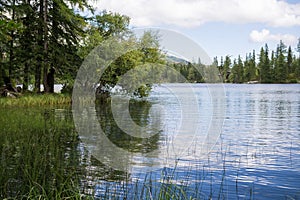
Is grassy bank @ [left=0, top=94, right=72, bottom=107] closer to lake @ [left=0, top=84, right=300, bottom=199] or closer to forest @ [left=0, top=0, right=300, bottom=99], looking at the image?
forest @ [left=0, top=0, right=300, bottom=99]

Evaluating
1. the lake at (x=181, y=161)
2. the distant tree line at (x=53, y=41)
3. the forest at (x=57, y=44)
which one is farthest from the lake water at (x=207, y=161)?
the distant tree line at (x=53, y=41)

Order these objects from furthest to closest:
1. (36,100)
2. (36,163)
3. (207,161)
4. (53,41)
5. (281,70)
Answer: (281,70), (53,41), (36,100), (207,161), (36,163)

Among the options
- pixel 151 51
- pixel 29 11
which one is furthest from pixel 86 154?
pixel 151 51

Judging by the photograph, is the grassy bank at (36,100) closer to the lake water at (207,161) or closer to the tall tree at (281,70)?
the lake water at (207,161)

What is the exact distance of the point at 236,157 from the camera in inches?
499

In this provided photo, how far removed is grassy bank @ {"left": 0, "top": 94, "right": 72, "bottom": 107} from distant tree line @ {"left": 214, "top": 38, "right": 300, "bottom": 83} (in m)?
87.7

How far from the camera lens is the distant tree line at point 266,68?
12388 cm

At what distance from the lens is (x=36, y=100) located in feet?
99.7

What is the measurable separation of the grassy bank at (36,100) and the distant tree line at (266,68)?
3454 inches

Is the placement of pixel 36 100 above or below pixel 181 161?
above

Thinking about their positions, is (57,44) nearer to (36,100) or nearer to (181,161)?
(36,100)

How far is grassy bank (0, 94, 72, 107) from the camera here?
2779cm

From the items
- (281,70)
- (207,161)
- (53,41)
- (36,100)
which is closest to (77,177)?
(207,161)

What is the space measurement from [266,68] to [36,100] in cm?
11003
